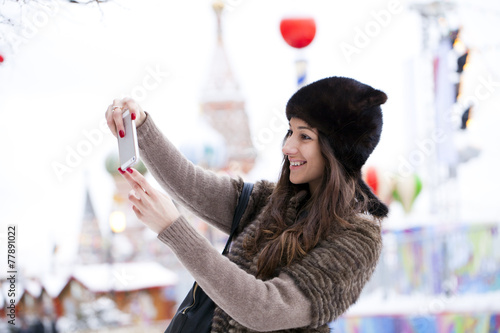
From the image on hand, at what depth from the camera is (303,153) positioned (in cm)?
107

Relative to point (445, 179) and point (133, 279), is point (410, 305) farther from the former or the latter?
point (133, 279)

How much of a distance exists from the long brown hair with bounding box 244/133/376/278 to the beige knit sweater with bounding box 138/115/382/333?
0.08ft

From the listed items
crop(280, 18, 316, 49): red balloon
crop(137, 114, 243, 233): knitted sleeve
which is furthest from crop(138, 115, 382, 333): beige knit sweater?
crop(280, 18, 316, 49): red balloon

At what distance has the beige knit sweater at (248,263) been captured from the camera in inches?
34.7

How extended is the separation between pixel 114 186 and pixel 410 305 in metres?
2.56

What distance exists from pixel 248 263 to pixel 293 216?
0.46 feet

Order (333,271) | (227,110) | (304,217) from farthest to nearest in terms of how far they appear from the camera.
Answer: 1. (227,110)
2. (304,217)
3. (333,271)

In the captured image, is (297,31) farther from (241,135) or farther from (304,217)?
(304,217)

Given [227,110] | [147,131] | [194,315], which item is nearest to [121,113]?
Result: [147,131]

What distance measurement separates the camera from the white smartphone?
89 centimetres

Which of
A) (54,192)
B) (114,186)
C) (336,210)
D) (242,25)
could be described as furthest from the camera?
(114,186)

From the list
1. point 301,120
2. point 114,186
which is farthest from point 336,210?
point 114,186

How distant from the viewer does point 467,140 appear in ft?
13.6

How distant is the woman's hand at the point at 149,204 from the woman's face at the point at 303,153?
312mm
